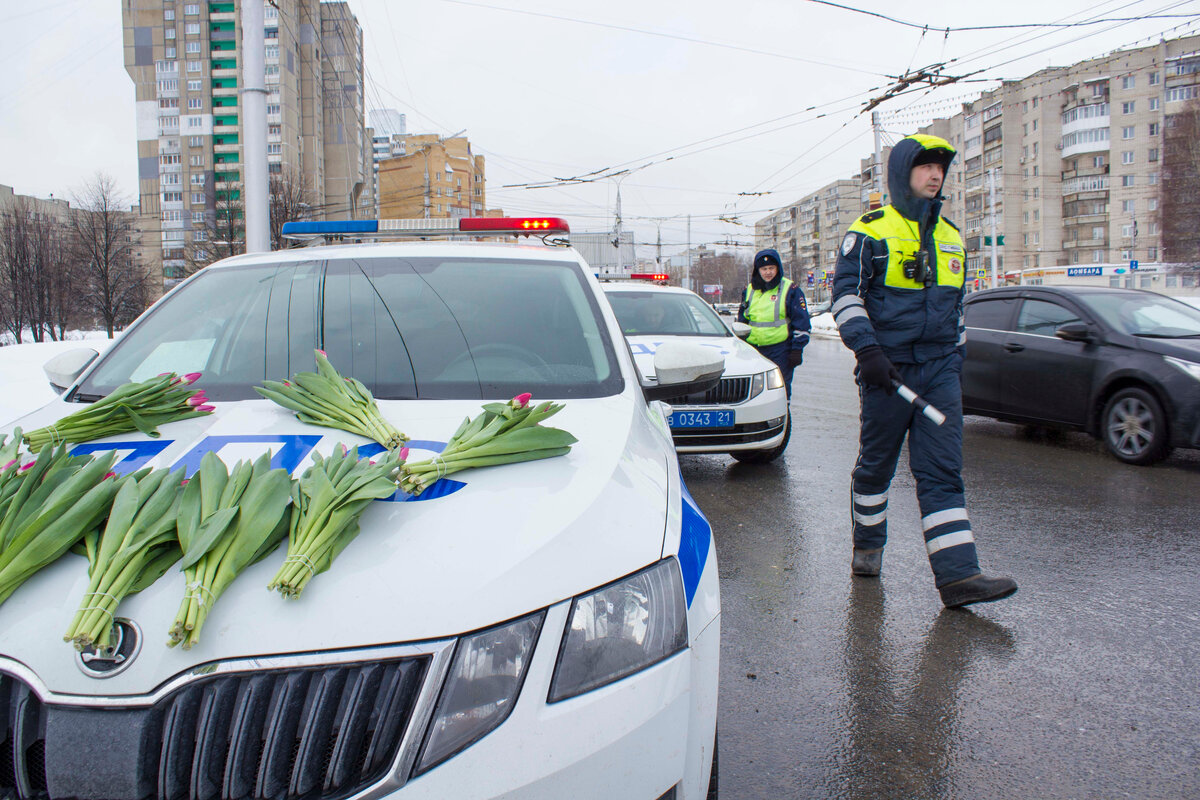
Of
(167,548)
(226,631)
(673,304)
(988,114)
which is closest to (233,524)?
(167,548)

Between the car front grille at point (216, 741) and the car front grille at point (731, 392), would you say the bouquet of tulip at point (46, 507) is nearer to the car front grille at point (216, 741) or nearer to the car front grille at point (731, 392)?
the car front grille at point (216, 741)

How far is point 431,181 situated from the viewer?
94250 millimetres

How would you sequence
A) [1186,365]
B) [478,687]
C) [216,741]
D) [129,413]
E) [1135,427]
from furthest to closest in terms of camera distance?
[1135,427], [1186,365], [129,413], [478,687], [216,741]

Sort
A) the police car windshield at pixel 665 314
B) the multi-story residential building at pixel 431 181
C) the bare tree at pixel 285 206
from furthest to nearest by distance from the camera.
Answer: the multi-story residential building at pixel 431 181, the bare tree at pixel 285 206, the police car windshield at pixel 665 314

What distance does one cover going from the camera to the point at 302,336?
8.95ft

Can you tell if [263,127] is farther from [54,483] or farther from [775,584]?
[54,483]

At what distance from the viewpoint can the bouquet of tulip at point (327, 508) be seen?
54.7 inches

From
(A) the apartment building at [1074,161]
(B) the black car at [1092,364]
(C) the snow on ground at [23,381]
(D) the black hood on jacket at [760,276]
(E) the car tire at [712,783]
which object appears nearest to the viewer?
(E) the car tire at [712,783]

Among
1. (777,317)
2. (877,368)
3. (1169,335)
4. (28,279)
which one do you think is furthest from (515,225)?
(28,279)

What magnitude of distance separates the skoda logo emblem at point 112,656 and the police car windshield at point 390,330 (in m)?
1.21

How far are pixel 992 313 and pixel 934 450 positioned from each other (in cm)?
519

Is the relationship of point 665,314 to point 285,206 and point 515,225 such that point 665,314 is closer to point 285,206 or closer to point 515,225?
point 515,225

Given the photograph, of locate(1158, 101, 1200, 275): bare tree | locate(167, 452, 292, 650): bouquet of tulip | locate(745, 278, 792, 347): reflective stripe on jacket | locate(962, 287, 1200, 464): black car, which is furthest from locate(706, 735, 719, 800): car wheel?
locate(1158, 101, 1200, 275): bare tree

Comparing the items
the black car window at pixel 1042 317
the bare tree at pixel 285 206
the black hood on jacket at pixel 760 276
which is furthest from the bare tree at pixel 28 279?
the black car window at pixel 1042 317
